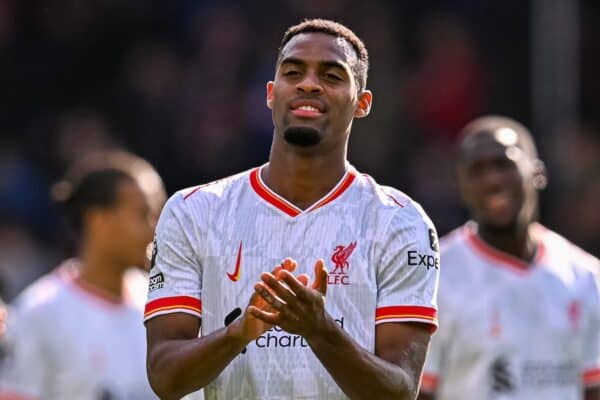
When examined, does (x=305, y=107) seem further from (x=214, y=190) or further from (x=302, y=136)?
(x=214, y=190)

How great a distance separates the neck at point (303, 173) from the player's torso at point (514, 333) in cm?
248

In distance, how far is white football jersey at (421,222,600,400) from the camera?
296 inches

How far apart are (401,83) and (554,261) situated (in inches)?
253

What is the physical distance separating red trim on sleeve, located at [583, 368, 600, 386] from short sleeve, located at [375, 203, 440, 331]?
261 centimetres

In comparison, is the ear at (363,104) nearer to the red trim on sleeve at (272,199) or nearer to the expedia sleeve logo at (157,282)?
the red trim on sleeve at (272,199)

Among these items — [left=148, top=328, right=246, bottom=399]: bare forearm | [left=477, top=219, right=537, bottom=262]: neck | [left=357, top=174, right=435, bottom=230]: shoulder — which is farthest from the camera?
[left=477, top=219, right=537, bottom=262]: neck

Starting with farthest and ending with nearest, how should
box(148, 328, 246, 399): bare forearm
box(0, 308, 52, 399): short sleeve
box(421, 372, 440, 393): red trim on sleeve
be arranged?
box(0, 308, 52, 399): short sleeve < box(421, 372, 440, 393): red trim on sleeve < box(148, 328, 246, 399): bare forearm

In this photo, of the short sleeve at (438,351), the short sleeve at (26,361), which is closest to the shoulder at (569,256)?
the short sleeve at (438,351)

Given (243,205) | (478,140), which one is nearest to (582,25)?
(478,140)

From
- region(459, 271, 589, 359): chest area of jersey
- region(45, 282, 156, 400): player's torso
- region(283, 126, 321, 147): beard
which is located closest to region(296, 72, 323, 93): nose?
region(283, 126, 321, 147): beard

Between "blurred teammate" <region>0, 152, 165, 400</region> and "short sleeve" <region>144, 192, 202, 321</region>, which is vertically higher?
"blurred teammate" <region>0, 152, 165, 400</region>

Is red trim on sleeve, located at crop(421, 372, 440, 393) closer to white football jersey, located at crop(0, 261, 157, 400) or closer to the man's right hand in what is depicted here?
white football jersey, located at crop(0, 261, 157, 400)

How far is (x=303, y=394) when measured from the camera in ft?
16.5

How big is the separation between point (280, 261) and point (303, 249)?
0.09 metres
